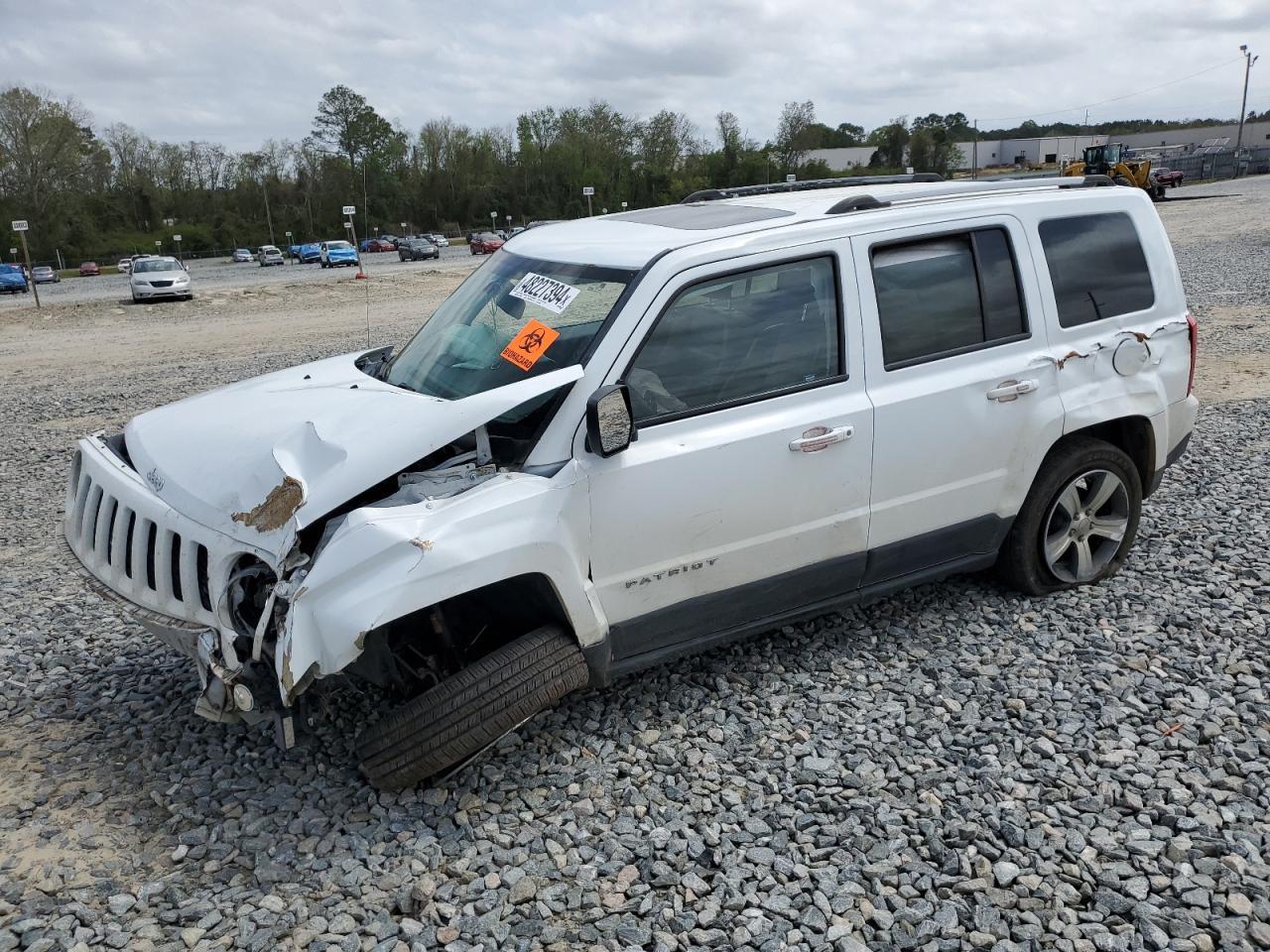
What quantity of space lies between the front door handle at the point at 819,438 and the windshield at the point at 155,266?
1200 inches

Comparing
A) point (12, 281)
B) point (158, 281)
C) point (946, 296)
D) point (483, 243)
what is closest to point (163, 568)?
point (946, 296)

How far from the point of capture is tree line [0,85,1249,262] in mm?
84250

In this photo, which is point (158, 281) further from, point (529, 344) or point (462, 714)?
point (462, 714)

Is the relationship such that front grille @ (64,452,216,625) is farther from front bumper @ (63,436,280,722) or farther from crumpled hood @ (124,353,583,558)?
crumpled hood @ (124,353,583,558)

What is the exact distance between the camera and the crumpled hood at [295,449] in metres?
3.18

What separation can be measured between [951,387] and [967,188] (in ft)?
3.68

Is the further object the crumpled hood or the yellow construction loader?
the yellow construction loader

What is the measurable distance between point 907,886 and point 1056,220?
10.1ft

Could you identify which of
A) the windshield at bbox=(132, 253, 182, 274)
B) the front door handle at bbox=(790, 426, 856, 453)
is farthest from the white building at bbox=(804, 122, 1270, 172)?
the front door handle at bbox=(790, 426, 856, 453)

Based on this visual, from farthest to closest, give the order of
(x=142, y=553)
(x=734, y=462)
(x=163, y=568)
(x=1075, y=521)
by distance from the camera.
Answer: (x=1075, y=521), (x=734, y=462), (x=142, y=553), (x=163, y=568)

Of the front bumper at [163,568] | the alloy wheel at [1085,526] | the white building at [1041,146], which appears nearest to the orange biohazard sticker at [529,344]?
the front bumper at [163,568]

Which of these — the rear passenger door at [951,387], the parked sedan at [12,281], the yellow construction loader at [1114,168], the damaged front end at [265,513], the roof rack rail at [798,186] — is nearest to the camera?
the damaged front end at [265,513]

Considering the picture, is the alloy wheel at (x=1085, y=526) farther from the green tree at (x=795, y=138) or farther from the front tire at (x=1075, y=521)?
the green tree at (x=795, y=138)

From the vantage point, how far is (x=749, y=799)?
3416 millimetres
